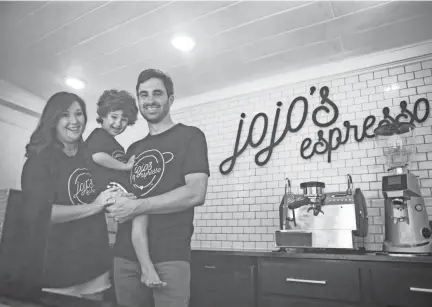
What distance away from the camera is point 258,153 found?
2.82 m

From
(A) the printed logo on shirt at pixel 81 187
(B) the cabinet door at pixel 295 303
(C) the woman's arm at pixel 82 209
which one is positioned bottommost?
(B) the cabinet door at pixel 295 303

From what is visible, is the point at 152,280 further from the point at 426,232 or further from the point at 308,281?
the point at 426,232

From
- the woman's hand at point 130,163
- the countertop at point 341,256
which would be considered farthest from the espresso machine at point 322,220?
the woman's hand at point 130,163

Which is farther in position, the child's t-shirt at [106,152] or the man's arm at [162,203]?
the child's t-shirt at [106,152]

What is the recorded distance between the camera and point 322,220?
2.31m

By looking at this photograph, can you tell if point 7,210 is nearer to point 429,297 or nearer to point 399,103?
point 429,297

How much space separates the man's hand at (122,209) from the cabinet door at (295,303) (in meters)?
1.01

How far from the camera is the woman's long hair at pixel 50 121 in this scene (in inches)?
81.7

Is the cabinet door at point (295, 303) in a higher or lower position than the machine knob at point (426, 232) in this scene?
lower

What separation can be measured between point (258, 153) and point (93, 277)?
1.53 meters

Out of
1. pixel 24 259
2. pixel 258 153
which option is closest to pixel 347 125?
pixel 258 153

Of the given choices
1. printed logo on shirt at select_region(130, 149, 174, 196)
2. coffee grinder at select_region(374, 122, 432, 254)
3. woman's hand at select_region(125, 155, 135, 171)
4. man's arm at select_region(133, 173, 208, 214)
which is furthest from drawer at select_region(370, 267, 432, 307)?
woman's hand at select_region(125, 155, 135, 171)

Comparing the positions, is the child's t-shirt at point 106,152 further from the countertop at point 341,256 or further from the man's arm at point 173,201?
the countertop at point 341,256

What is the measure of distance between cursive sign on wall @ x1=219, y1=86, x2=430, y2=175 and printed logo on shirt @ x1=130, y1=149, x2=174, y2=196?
0.97 meters
